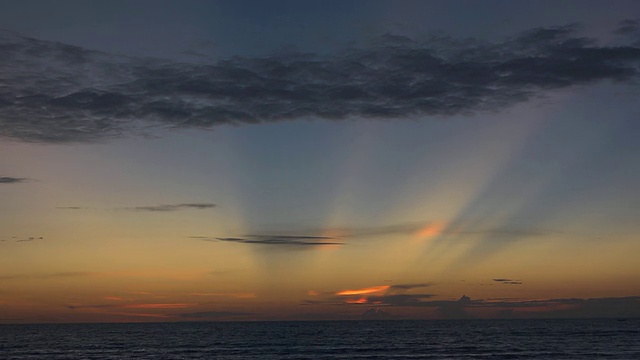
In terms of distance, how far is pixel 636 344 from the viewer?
112 metres

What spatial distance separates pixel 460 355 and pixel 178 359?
138ft

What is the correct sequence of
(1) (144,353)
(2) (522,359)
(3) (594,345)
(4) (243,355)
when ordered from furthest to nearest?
1. (3) (594,345)
2. (1) (144,353)
3. (4) (243,355)
4. (2) (522,359)

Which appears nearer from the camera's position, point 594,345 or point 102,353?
point 102,353

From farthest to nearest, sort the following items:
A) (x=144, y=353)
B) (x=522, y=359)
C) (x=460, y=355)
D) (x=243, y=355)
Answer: (x=144, y=353), (x=243, y=355), (x=460, y=355), (x=522, y=359)

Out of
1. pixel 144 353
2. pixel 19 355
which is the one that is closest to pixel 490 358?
pixel 144 353

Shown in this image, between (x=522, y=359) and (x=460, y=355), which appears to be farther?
(x=460, y=355)

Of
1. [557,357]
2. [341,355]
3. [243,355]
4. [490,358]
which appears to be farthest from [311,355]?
[557,357]

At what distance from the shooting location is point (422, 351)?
334 feet

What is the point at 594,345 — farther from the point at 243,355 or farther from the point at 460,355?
the point at 243,355

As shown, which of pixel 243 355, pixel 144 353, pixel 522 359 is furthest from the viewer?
pixel 144 353

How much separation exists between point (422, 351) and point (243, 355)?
29057mm

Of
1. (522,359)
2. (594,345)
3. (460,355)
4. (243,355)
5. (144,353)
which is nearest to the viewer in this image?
(522,359)

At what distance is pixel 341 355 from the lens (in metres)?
94.5

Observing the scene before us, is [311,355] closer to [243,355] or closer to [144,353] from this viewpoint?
[243,355]
